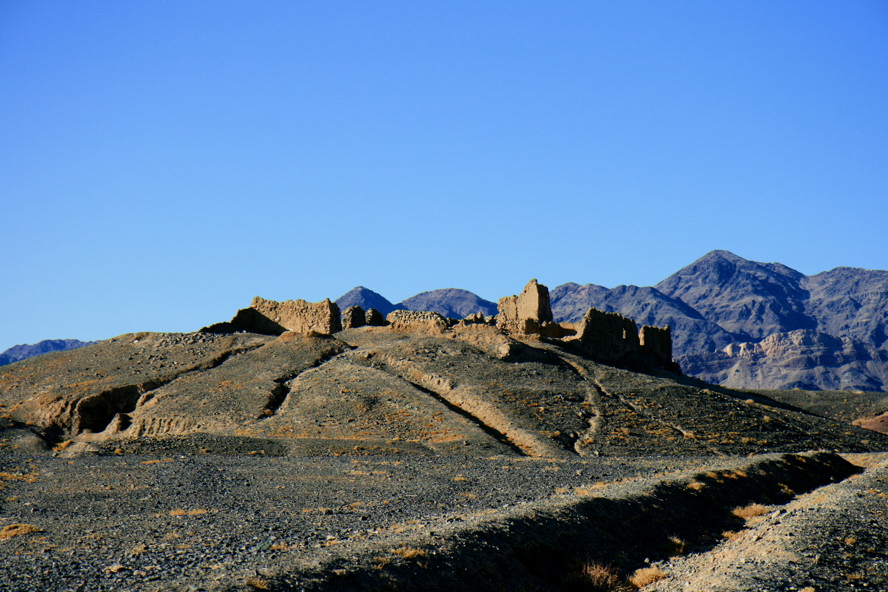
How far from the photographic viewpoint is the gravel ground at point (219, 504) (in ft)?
50.3

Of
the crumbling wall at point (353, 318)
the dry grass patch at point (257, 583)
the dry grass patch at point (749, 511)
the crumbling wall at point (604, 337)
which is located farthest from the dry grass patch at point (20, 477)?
the crumbling wall at point (604, 337)

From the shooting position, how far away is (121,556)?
637 inches

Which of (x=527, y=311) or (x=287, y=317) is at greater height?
(x=287, y=317)

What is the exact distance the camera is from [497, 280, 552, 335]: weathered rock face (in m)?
56.8

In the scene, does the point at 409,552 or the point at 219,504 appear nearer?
the point at 409,552

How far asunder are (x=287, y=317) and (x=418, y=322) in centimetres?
1168

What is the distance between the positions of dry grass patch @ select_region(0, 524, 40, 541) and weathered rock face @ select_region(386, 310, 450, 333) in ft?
123

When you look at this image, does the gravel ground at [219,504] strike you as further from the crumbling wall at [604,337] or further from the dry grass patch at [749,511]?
the crumbling wall at [604,337]

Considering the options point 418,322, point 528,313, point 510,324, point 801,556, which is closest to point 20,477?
point 801,556

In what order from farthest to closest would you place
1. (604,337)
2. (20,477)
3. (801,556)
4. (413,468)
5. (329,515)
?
(604,337)
(413,468)
(20,477)
(329,515)
(801,556)

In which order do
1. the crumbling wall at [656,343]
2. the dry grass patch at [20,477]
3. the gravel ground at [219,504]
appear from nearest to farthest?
the gravel ground at [219,504] < the dry grass patch at [20,477] < the crumbling wall at [656,343]

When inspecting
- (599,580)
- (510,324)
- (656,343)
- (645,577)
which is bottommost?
(645,577)

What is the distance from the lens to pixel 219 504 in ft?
76.3

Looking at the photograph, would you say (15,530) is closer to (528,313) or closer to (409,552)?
(409,552)
